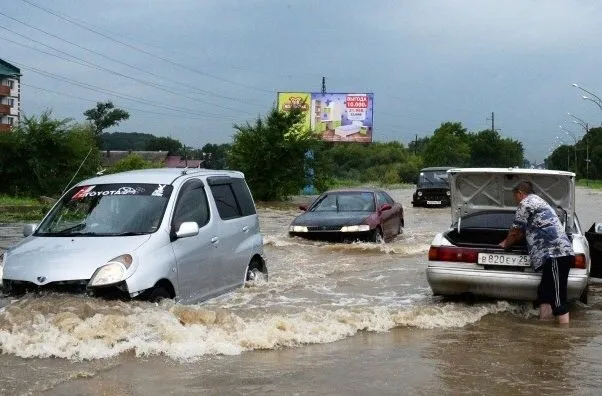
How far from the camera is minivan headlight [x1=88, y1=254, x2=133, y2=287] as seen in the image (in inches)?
281

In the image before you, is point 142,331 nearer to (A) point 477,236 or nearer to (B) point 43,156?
(A) point 477,236

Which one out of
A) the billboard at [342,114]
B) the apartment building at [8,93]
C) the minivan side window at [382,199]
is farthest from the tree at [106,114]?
the minivan side window at [382,199]

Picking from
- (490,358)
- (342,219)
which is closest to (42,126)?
(342,219)

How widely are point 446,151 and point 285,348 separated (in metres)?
106

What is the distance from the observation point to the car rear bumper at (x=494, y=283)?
29.6 feet

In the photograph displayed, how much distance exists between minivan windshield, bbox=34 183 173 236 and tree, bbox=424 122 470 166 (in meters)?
102

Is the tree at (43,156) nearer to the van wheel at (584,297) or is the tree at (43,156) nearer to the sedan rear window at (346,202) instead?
the sedan rear window at (346,202)

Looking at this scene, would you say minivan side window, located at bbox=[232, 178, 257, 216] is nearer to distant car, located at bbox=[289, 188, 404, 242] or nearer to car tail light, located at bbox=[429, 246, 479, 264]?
car tail light, located at bbox=[429, 246, 479, 264]

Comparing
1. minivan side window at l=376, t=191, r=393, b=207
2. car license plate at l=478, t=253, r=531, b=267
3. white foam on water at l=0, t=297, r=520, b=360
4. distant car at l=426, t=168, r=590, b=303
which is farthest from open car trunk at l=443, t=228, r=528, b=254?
minivan side window at l=376, t=191, r=393, b=207

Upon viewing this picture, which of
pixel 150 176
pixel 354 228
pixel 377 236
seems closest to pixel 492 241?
pixel 150 176

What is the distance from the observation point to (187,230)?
7992mm

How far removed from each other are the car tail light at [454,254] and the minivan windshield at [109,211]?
316 cm

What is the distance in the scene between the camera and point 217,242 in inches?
347

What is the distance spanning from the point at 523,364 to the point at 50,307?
4.10m
